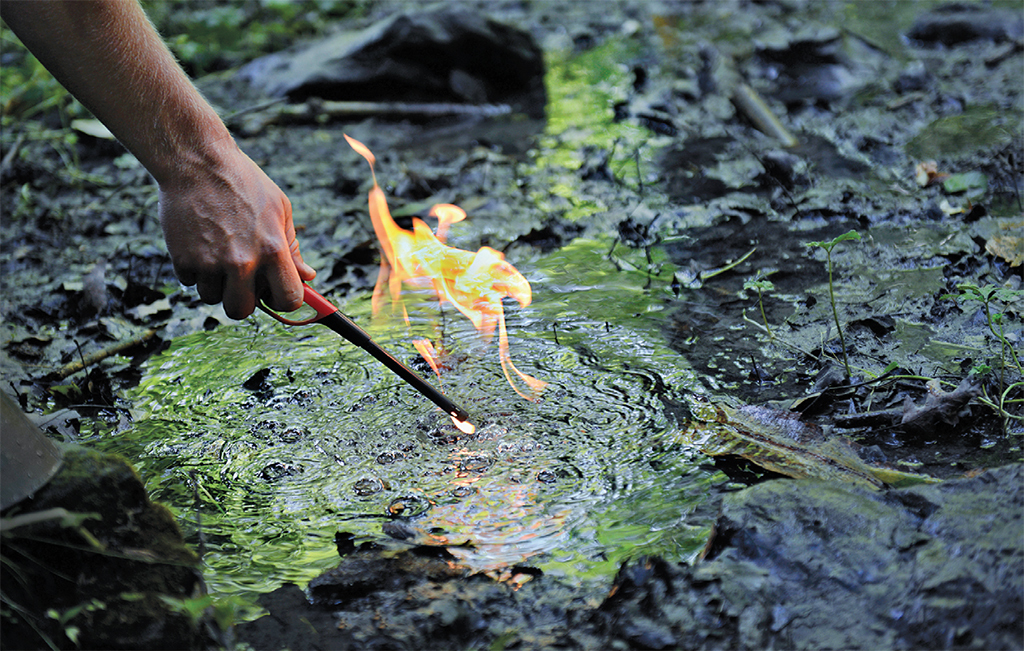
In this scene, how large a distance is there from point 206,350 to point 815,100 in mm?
4785

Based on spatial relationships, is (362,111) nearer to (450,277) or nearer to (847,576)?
(450,277)

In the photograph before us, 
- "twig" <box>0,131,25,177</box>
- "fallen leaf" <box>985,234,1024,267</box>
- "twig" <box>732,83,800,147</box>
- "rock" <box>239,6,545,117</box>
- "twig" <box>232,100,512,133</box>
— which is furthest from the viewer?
"rock" <box>239,6,545,117</box>

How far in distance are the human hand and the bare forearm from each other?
4cm

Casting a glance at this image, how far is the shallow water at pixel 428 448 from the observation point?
224 centimetres

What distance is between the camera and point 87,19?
2.21 m

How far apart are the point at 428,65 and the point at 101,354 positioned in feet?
15.9

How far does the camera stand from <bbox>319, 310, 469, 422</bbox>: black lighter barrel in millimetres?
2602

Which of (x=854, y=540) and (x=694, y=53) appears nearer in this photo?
(x=854, y=540)

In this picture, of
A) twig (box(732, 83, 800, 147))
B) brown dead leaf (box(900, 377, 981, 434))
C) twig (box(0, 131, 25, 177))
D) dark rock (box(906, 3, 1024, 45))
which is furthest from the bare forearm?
dark rock (box(906, 3, 1024, 45))

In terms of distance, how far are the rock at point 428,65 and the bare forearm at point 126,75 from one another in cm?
520

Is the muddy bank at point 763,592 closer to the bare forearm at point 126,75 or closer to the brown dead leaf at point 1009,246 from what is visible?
the bare forearm at point 126,75

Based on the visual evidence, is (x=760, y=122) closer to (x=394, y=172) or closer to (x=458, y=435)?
(x=394, y=172)

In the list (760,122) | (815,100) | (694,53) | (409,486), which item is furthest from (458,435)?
(694,53)

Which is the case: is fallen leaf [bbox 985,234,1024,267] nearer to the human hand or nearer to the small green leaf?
the small green leaf
